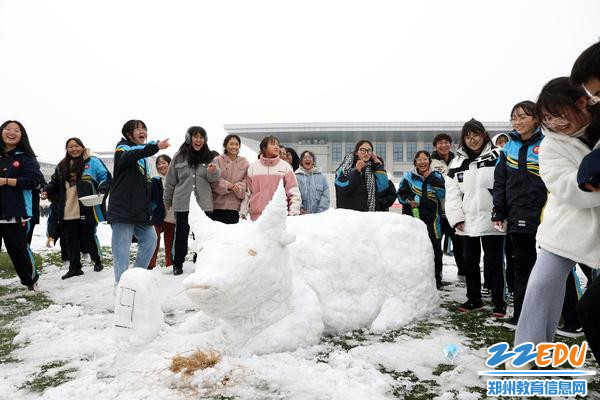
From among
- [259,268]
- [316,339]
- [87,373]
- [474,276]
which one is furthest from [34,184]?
[474,276]

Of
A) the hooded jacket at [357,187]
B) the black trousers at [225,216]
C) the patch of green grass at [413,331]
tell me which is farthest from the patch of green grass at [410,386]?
the black trousers at [225,216]

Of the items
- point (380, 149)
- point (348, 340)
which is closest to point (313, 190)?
point (348, 340)

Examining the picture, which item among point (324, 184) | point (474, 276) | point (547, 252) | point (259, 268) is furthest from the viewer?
point (324, 184)

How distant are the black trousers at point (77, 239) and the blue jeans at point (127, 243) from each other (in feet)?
5.47

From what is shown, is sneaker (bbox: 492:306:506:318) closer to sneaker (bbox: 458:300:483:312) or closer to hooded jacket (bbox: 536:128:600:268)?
sneaker (bbox: 458:300:483:312)

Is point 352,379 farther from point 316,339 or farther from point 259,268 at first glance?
point 259,268

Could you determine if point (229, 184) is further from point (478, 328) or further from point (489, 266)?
point (478, 328)

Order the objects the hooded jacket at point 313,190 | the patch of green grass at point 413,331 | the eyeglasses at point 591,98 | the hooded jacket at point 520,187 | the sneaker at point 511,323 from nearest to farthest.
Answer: the eyeglasses at point 591,98
the patch of green grass at point 413,331
the hooded jacket at point 520,187
the sneaker at point 511,323
the hooded jacket at point 313,190

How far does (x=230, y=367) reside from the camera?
2600 millimetres

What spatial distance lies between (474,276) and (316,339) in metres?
2.09

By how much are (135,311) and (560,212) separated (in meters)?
3.12

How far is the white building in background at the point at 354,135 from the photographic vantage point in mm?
31297

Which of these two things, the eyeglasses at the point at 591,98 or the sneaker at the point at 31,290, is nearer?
the eyeglasses at the point at 591,98

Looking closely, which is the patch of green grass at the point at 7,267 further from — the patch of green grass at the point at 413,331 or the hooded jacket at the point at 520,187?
the hooded jacket at the point at 520,187
